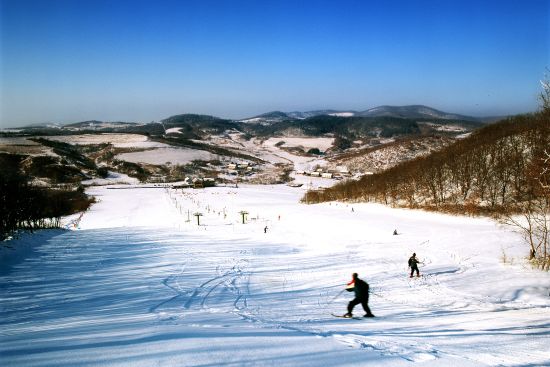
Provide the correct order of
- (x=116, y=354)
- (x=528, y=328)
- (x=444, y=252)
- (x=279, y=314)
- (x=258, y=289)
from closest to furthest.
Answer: (x=116, y=354) → (x=528, y=328) → (x=279, y=314) → (x=258, y=289) → (x=444, y=252)

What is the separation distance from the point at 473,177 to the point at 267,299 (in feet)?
135

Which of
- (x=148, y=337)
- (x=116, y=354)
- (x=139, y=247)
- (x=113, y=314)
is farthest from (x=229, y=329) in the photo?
(x=139, y=247)

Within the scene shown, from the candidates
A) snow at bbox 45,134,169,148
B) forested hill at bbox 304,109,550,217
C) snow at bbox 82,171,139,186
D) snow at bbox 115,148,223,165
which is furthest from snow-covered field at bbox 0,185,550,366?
snow at bbox 45,134,169,148

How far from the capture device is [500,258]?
20.6 meters

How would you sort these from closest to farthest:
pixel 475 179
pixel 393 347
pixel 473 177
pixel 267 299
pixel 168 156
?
pixel 393 347 → pixel 267 299 → pixel 475 179 → pixel 473 177 → pixel 168 156

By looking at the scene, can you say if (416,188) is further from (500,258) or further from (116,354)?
(116,354)

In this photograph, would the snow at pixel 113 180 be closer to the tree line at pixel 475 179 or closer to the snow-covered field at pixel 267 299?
the tree line at pixel 475 179

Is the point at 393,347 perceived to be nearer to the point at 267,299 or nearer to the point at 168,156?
the point at 267,299

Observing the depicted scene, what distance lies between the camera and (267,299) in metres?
13.2

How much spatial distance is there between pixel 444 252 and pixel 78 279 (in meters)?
20.4

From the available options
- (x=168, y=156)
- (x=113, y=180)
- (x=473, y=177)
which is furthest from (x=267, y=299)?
(x=168, y=156)

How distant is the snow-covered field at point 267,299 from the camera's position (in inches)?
276

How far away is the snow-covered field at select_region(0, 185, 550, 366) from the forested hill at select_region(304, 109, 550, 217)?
12.4 meters

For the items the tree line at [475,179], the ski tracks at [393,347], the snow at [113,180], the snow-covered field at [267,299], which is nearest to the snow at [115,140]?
the snow at [113,180]
